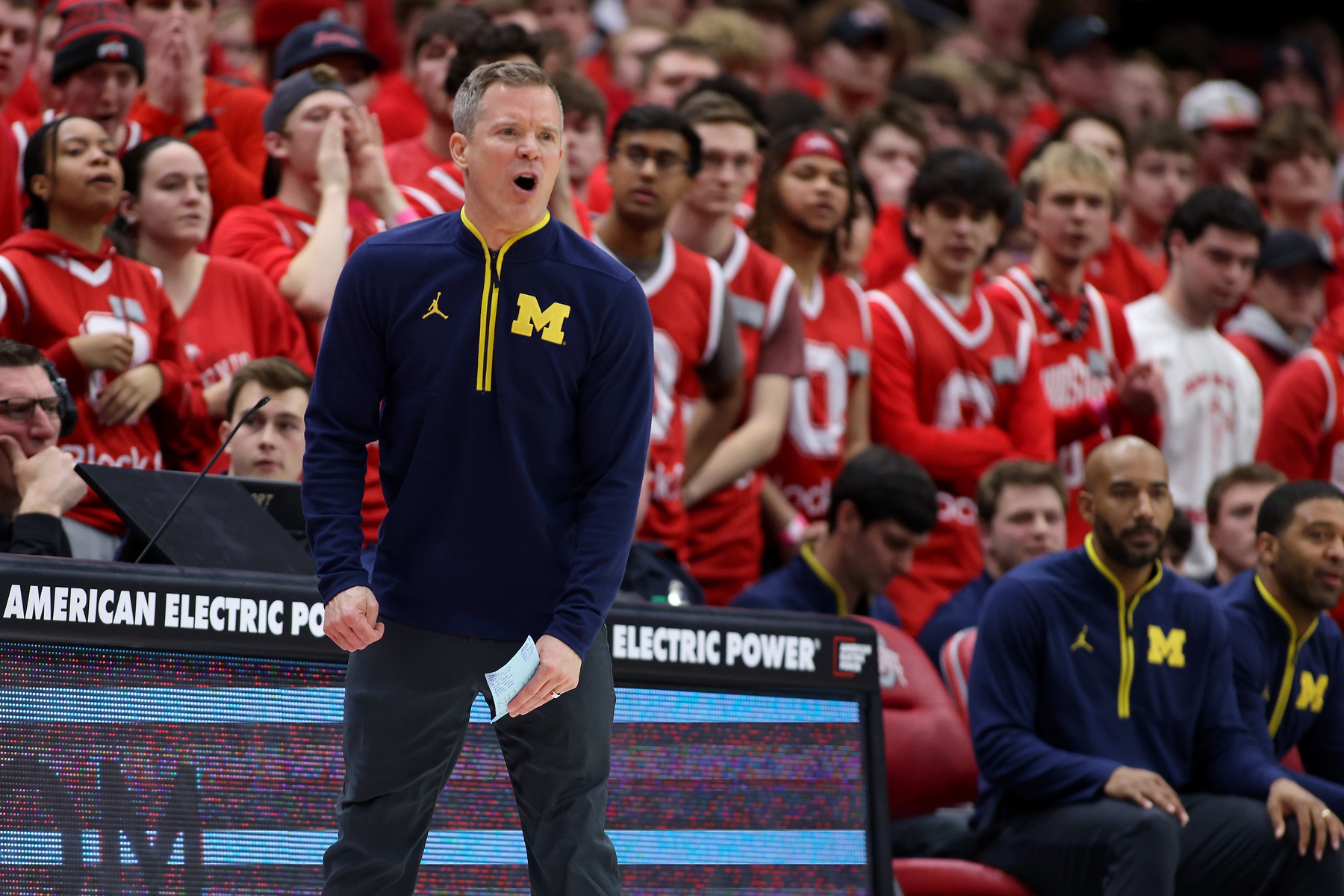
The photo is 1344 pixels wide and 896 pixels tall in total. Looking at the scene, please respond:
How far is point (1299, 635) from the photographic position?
552 cm

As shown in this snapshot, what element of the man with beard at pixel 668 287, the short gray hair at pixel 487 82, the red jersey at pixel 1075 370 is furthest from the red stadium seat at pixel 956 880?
the short gray hair at pixel 487 82

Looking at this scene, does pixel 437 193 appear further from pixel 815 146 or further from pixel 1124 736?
pixel 1124 736

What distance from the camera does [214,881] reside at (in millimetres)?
3393

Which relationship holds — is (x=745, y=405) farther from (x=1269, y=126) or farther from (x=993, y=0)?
(x=993, y=0)

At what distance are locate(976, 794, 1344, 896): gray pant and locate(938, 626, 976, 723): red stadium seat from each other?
1.90 ft

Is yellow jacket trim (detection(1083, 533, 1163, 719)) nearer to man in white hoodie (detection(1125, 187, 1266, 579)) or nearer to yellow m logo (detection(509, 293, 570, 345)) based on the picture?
man in white hoodie (detection(1125, 187, 1266, 579))

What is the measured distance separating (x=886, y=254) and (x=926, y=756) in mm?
3598

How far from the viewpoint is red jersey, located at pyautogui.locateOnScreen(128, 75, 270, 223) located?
6523 mm

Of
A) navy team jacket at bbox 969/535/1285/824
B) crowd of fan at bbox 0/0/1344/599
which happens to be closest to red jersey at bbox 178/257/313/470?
crowd of fan at bbox 0/0/1344/599

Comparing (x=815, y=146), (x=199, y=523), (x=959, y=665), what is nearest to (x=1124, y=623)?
(x=959, y=665)

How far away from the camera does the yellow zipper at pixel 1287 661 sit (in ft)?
18.0

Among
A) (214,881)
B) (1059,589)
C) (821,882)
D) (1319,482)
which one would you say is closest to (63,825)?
(214,881)

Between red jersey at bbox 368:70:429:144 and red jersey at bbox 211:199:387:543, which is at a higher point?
red jersey at bbox 368:70:429:144

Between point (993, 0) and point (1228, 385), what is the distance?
6224 mm
